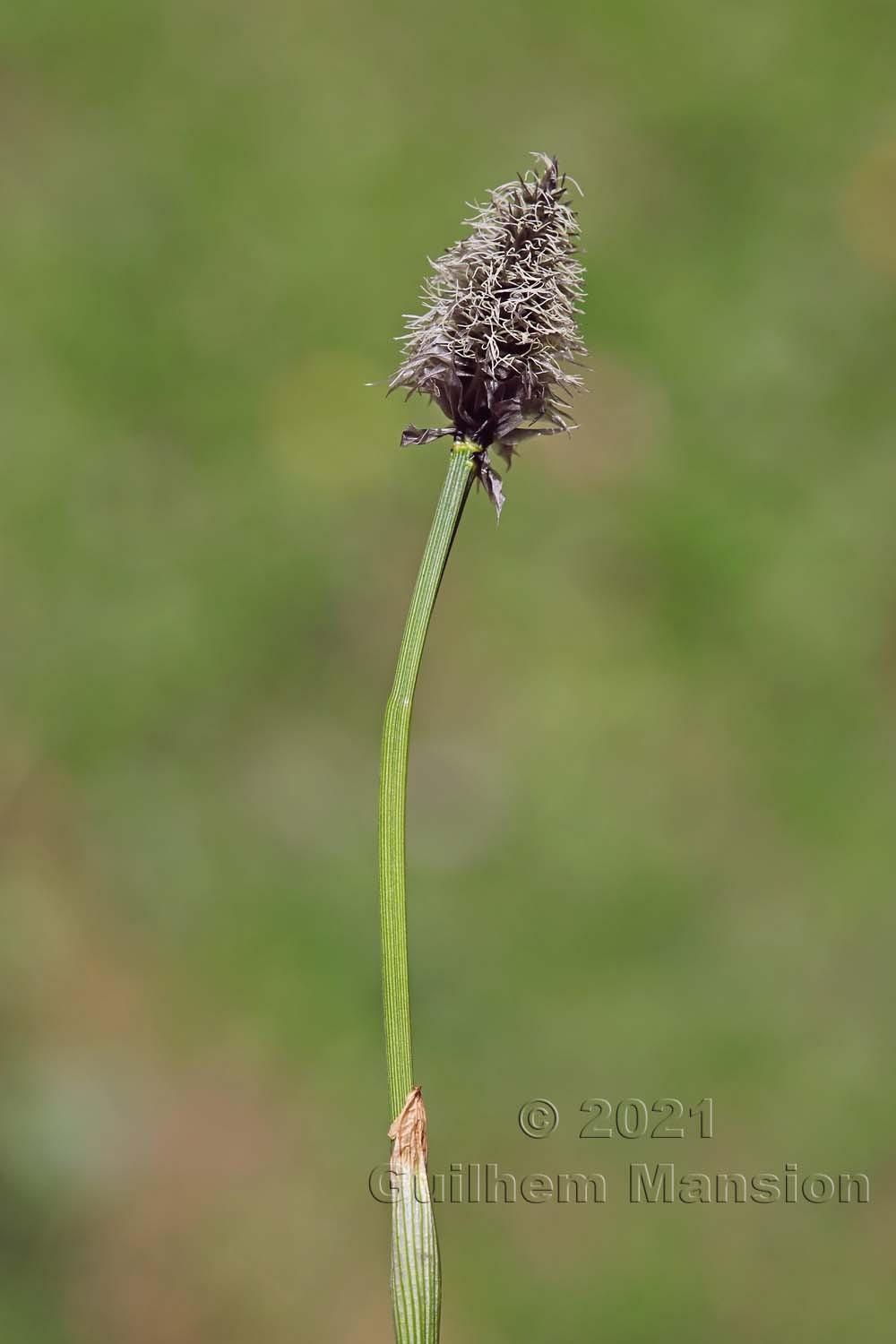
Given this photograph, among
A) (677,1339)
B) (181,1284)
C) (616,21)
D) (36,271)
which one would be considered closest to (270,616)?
(36,271)

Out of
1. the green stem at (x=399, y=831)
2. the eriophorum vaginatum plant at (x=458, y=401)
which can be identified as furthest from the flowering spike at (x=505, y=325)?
the green stem at (x=399, y=831)

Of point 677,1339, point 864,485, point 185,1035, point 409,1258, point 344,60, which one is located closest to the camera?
point 409,1258

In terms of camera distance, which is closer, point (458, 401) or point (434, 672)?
point (458, 401)

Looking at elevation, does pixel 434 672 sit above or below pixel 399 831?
above

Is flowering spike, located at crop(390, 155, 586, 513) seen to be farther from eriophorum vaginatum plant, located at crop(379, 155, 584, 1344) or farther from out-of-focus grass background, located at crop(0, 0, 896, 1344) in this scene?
out-of-focus grass background, located at crop(0, 0, 896, 1344)

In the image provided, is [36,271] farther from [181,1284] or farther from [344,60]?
[181,1284]

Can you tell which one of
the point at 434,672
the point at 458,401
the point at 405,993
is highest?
the point at 434,672

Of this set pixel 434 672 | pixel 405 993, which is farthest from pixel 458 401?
pixel 434 672

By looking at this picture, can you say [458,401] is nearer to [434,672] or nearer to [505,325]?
[505,325]

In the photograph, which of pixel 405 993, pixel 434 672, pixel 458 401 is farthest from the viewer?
pixel 434 672
